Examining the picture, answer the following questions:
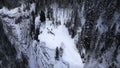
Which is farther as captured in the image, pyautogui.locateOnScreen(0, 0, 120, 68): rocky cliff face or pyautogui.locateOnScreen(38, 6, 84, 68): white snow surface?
→ pyautogui.locateOnScreen(38, 6, 84, 68): white snow surface

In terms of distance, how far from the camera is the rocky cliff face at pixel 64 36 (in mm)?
Result: 11172

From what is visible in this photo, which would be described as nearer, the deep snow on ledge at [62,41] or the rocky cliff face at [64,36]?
the rocky cliff face at [64,36]

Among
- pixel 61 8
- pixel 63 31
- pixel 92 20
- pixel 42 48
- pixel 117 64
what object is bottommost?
pixel 117 64

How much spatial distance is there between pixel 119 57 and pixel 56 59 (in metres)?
4.26

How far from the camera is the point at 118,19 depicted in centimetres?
1345

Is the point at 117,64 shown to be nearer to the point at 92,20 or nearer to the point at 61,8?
the point at 92,20

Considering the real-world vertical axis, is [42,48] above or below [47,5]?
below

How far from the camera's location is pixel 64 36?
13.8m

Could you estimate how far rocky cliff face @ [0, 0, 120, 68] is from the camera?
36.7ft

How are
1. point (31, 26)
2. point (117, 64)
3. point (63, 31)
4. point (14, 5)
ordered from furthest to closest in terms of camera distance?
point (14, 5) → point (31, 26) → point (63, 31) → point (117, 64)

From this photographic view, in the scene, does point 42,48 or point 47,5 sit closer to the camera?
point 42,48

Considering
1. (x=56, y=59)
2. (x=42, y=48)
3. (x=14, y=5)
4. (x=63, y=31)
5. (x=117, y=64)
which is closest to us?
(x=117, y=64)

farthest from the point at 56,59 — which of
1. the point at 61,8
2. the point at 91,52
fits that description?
the point at 61,8

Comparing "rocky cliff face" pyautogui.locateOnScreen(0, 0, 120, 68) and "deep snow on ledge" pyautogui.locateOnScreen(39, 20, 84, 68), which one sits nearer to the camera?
"rocky cliff face" pyautogui.locateOnScreen(0, 0, 120, 68)
